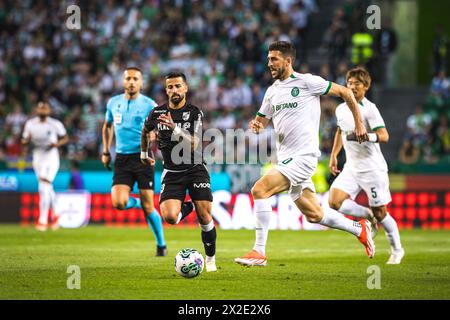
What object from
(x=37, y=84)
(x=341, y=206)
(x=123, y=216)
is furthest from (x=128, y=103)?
(x=37, y=84)

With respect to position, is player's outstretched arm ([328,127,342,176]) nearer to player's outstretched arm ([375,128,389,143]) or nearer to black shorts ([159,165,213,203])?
player's outstretched arm ([375,128,389,143])

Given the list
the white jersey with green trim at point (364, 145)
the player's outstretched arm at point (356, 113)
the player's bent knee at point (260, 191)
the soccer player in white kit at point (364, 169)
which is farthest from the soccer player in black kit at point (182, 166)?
the white jersey with green trim at point (364, 145)

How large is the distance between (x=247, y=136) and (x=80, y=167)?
393cm

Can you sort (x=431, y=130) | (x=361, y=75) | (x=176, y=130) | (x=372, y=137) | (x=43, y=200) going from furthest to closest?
1. (x=431, y=130)
2. (x=43, y=200)
3. (x=361, y=75)
4. (x=372, y=137)
5. (x=176, y=130)

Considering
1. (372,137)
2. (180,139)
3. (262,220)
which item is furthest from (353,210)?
(180,139)

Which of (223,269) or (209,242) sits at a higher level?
(209,242)

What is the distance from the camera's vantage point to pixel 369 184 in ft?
42.7

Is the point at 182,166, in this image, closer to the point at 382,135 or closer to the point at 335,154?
the point at 382,135

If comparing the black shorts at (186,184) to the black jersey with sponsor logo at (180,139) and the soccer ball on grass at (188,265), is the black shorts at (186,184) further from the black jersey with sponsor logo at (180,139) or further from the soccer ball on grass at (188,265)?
the soccer ball on grass at (188,265)

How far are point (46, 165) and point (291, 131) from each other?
8.92 m

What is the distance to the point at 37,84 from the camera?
26.9 m

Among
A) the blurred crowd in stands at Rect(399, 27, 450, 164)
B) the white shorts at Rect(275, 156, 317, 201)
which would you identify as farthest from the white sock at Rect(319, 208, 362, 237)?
the blurred crowd in stands at Rect(399, 27, 450, 164)

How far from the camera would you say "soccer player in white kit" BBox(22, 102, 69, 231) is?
19.3 metres

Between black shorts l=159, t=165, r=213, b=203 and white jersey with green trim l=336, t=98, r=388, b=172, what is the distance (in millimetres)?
2483
